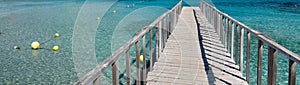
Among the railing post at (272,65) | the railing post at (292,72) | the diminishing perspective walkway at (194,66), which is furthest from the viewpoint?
the diminishing perspective walkway at (194,66)

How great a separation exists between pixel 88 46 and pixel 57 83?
4.90m

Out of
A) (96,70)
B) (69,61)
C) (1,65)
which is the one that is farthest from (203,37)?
(96,70)

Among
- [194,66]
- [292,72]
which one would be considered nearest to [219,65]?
[194,66]

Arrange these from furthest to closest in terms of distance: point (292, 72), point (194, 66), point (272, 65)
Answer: point (194, 66) → point (272, 65) → point (292, 72)

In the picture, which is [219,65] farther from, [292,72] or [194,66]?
[292,72]

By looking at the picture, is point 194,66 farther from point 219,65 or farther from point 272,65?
point 272,65

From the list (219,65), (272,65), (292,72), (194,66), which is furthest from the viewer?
(219,65)

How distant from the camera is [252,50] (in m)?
10.7

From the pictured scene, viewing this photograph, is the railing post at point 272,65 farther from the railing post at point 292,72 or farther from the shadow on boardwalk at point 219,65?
the shadow on boardwalk at point 219,65

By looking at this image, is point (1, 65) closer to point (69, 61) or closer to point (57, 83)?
point (69, 61)

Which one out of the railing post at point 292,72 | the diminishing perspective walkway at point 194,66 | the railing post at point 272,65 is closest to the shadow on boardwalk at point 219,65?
the diminishing perspective walkway at point 194,66

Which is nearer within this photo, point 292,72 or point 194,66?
point 292,72

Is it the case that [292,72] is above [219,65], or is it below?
above

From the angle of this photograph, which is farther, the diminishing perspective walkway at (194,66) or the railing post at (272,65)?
the diminishing perspective walkway at (194,66)
